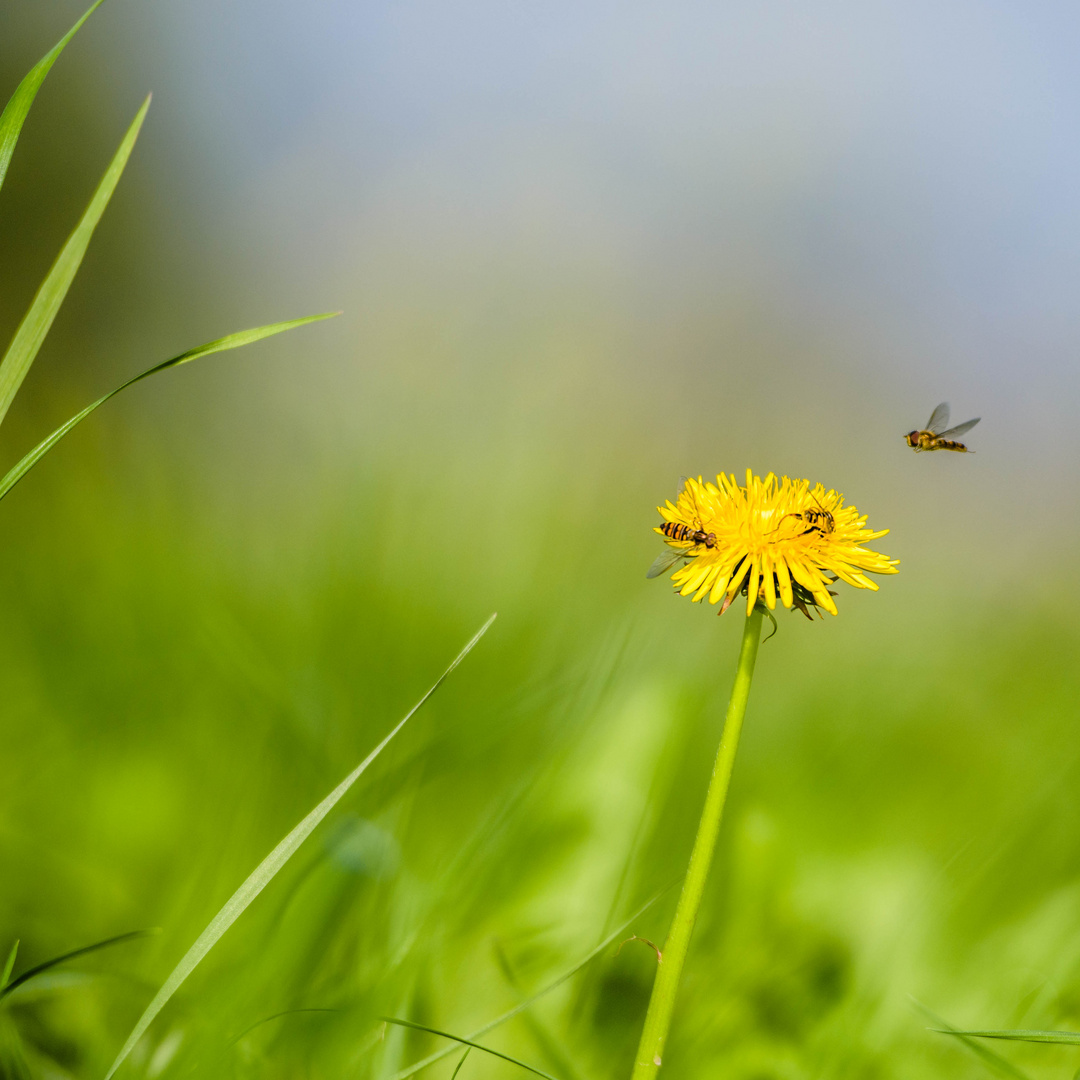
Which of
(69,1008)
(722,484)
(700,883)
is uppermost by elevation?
(722,484)

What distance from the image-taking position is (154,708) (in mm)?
262

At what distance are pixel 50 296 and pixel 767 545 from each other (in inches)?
6.4

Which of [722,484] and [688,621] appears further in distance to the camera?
[688,621]

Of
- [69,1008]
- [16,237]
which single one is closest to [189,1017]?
[69,1008]

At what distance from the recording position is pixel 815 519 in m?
0.19

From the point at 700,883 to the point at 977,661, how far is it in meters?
0.30

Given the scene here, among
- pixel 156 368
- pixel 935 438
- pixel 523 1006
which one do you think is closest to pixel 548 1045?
pixel 523 1006

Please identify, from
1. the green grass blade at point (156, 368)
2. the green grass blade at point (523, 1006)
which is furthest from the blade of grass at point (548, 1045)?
the green grass blade at point (156, 368)

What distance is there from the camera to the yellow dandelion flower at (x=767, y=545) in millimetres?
181

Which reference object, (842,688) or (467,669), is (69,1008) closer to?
(467,669)

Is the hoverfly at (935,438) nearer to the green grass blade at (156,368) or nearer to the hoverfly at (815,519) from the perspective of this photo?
the hoverfly at (815,519)

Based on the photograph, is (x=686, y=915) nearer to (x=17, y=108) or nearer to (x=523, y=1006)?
(x=523, y=1006)

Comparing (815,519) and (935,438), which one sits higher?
(935,438)

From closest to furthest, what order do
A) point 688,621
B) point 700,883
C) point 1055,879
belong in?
point 700,883, point 1055,879, point 688,621
